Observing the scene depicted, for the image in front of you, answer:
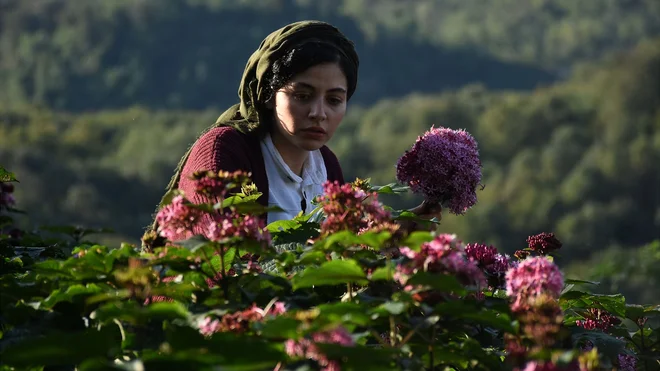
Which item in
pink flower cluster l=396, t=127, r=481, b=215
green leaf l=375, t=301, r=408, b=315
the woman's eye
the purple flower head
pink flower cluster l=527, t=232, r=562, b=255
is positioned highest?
the woman's eye

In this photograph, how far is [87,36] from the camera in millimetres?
126000

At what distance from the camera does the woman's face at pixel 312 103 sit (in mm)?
4426

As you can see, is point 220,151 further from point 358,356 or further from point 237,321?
point 358,356

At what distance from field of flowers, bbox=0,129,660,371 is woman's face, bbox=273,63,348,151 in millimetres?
1718

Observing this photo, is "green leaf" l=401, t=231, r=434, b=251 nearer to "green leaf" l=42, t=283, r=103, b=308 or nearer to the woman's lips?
"green leaf" l=42, t=283, r=103, b=308

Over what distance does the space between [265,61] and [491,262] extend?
2035 millimetres

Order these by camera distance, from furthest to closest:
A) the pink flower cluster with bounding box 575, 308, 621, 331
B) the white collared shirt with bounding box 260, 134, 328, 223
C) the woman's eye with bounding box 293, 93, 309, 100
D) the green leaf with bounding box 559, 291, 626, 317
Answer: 1. the white collared shirt with bounding box 260, 134, 328, 223
2. the woman's eye with bounding box 293, 93, 309, 100
3. the pink flower cluster with bounding box 575, 308, 621, 331
4. the green leaf with bounding box 559, 291, 626, 317

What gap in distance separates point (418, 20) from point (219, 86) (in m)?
39.9

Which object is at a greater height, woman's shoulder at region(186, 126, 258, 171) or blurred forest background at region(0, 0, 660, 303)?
blurred forest background at region(0, 0, 660, 303)

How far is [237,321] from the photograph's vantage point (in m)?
1.97

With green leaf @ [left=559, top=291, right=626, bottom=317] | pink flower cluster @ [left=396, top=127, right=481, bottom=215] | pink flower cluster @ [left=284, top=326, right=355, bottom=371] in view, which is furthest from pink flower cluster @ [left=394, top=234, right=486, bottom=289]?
pink flower cluster @ [left=396, top=127, right=481, bottom=215]

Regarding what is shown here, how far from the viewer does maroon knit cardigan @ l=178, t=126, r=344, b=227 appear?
422cm

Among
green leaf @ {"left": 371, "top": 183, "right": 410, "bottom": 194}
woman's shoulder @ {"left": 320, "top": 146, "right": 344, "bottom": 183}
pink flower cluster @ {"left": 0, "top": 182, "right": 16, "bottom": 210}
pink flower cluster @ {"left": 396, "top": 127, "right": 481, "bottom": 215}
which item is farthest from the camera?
woman's shoulder @ {"left": 320, "top": 146, "right": 344, "bottom": 183}

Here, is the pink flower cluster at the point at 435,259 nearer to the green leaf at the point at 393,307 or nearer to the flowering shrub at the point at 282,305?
the flowering shrub at the point at 282,305
